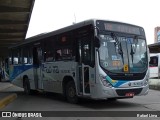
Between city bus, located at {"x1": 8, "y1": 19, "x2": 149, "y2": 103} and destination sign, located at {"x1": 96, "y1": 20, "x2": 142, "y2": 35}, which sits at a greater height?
destination sign, located at {"x1": 96, "y1": 20, "x2": 142, "y2": 35}

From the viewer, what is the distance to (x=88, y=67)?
13602 mm

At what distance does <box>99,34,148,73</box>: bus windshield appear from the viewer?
A: 13.2 metres

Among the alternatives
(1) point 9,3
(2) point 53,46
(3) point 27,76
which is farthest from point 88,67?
(1) point 9,3

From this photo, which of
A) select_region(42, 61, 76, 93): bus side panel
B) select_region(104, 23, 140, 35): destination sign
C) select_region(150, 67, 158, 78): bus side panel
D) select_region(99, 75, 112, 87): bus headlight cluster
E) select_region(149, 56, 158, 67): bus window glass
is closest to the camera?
select_region(99, 75, 112, 87): bus headlight cluster

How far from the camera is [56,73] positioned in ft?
54.0

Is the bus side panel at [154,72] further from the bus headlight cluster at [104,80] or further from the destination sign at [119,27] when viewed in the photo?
the bus headlight cluster at [104,80]

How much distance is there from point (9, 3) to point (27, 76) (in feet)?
25.2

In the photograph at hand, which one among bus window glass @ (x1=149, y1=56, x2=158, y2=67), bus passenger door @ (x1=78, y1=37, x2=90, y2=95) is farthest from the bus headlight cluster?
bus window glass @ (x1=149, y1=56, x2=158, y2=67)

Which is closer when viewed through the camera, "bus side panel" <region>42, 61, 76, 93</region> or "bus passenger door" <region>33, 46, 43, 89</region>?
"bus side panel" <region>42, 61, 76, 93</region>

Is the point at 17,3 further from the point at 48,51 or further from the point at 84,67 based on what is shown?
the point at 84,67

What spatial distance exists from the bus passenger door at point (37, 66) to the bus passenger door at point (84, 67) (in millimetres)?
4753

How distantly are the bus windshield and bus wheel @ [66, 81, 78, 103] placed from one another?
7.34ft

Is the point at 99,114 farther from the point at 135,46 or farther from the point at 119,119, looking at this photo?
the point at 135,46

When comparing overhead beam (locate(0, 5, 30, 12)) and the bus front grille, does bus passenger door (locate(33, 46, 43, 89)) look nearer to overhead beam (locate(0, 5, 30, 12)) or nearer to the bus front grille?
the bus front grille
